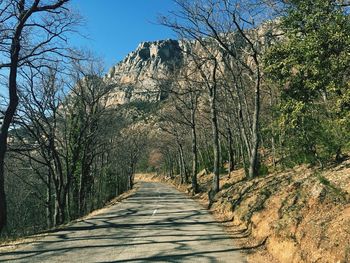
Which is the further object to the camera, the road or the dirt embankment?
the road

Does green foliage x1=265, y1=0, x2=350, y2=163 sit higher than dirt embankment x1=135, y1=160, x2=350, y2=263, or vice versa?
green foliage x1=265, y1=0, x2=350, y2=163

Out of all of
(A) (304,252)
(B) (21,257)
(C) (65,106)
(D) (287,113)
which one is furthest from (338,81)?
(C) (65,106)

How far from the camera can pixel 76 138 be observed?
33750 mm

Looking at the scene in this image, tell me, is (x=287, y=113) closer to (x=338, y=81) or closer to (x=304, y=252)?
(x=338, y=81)

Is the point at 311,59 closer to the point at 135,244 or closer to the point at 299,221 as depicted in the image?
the point at 299,221

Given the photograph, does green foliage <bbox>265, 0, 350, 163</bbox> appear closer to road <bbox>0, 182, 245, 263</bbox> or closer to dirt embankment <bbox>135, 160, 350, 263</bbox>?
dirt embankment <bbox>135, 160, 350, 263</bbox>

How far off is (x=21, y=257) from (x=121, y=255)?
102 inches

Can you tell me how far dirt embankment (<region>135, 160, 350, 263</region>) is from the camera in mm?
8312

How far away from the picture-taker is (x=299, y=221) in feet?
33.8

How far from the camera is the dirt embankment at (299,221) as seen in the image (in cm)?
831

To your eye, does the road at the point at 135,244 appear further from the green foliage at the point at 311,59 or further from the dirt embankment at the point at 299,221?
the green foliage at the point at 311,59

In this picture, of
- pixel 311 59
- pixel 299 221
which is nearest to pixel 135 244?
pixel 299 221

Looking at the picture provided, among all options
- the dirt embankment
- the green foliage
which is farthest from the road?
Result: the green foliage

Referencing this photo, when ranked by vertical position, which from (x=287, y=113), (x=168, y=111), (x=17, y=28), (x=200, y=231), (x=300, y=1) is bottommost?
(x=200, y=231)
